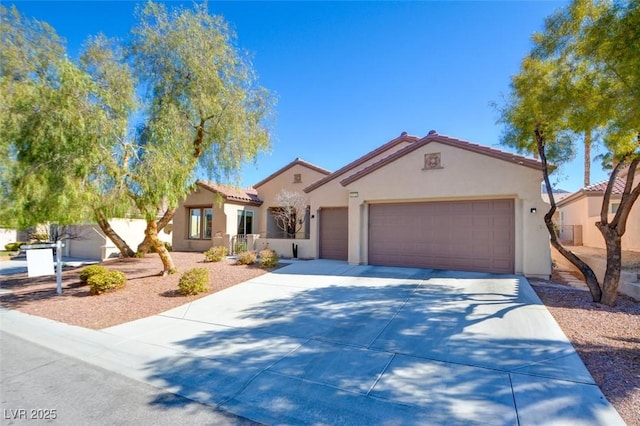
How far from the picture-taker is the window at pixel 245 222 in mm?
19823

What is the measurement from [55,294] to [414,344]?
33.9ft

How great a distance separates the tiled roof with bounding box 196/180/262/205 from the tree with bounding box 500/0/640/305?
13.8 meters

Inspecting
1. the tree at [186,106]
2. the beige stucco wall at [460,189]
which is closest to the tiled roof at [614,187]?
the beige stucco wall at [460,189]

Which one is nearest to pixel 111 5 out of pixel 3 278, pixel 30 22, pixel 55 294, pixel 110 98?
pixel 30 22

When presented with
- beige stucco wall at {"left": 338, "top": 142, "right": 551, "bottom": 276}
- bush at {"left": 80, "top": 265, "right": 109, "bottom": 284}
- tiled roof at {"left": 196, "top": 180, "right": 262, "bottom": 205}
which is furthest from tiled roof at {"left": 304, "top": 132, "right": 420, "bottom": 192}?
bush at {"left": 80, "top": 265, "right": 109, "bottom": 284}

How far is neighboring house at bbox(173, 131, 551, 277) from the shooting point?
34.4ft

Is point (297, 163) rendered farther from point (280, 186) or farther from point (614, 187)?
point (614, 187)

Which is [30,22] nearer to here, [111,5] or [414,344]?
[111,5]

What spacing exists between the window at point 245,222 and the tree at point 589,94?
51.0ft

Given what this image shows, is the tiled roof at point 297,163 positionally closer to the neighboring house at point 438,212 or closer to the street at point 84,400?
the neighboring house at point 438,212

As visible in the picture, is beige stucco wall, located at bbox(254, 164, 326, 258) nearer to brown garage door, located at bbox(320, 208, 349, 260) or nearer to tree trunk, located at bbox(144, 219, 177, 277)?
brown garage door, located at bbox(320, 208, 349, 260)

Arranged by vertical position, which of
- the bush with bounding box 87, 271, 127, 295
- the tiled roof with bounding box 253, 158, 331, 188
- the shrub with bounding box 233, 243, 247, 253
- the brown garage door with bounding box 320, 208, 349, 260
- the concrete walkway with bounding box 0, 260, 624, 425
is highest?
the tiled roof with bounding box 253, 158, 331, 188

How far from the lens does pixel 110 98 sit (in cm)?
900

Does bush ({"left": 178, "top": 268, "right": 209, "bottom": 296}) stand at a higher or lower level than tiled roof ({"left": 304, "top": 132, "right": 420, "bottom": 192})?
lower
